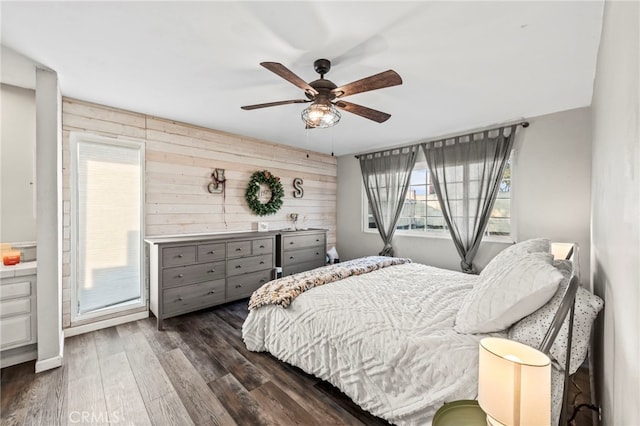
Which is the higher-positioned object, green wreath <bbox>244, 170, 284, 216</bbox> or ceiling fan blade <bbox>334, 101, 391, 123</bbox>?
ceiling fan blade <bbox>334, 101, 391, 123</bbox>

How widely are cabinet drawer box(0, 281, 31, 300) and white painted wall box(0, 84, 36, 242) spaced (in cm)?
54

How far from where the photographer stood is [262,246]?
12.7ft

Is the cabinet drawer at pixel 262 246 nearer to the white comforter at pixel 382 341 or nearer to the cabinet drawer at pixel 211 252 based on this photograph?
the cabinet drawer at pixel 211 252

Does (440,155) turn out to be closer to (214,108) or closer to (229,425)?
(214,108)

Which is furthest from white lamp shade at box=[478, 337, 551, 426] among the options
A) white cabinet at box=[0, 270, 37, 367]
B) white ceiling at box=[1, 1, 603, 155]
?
white cabinet at box=[0, 270, 37, 367]

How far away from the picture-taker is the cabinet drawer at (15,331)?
2.20 m

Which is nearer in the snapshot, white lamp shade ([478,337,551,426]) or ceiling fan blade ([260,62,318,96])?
white lamp shade ([478,337,551,426])

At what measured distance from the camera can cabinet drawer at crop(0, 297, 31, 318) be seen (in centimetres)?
221

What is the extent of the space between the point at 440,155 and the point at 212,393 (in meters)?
3.92

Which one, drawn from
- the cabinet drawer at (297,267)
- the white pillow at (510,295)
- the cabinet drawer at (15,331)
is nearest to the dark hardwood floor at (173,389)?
the cabinet drawer at (15,331)

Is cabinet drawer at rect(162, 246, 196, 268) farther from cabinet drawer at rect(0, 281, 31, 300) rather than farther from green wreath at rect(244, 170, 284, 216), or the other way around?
green wreath at rect(244, 170, 284, 216)

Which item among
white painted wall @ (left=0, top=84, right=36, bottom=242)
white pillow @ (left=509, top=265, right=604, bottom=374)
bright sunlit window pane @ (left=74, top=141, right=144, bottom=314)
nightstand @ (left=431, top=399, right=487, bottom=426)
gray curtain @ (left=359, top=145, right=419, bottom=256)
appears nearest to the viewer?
nightstand @ (left=431, top=399, right=487, bottom=426)

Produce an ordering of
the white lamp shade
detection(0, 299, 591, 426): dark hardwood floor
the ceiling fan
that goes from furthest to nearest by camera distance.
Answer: the ceiling fan
detection(0, 299, 591, 426): dark hardwood floor
the white lamp shade

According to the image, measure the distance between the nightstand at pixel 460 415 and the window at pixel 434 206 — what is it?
2952mm
